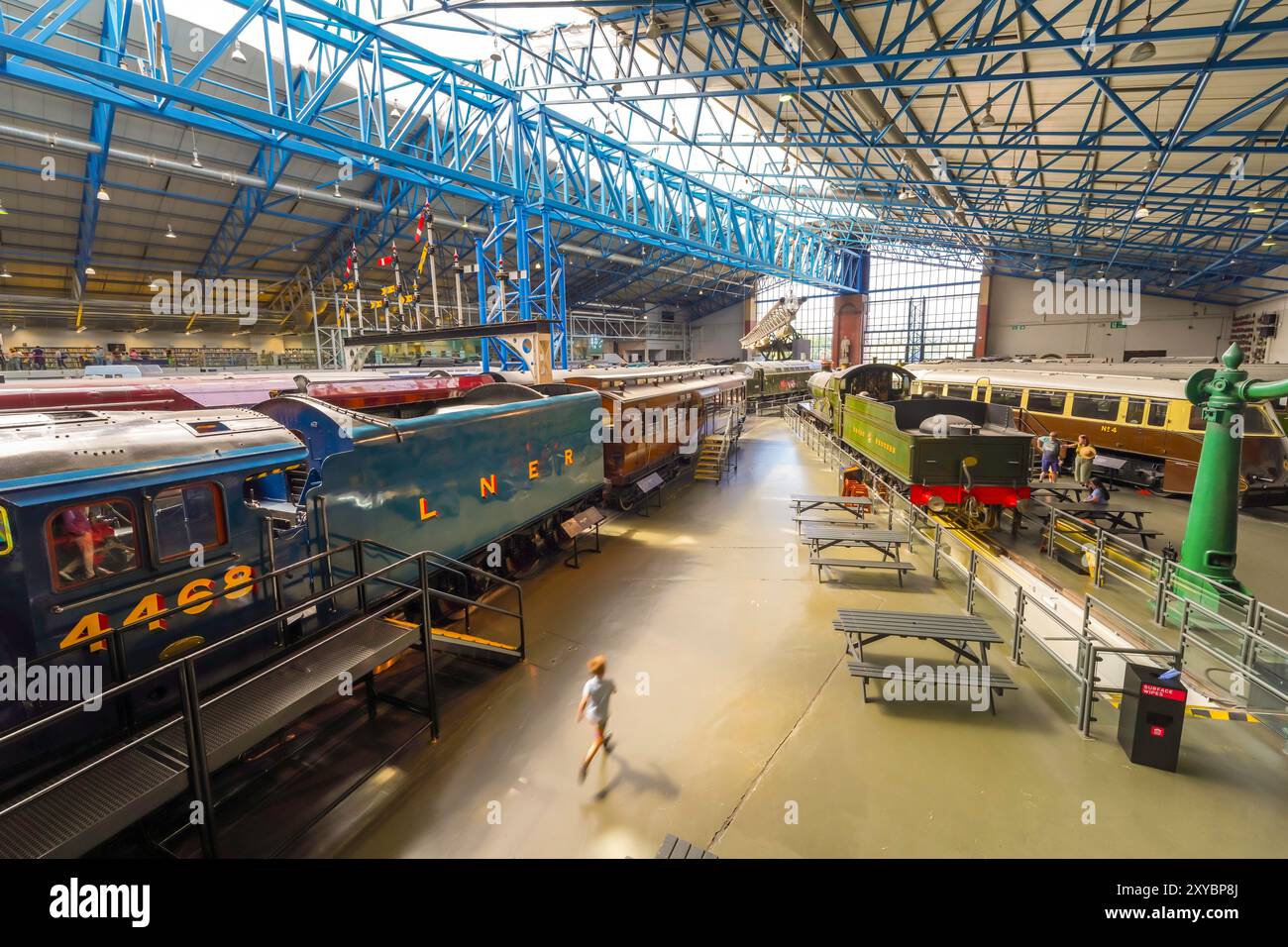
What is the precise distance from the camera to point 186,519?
4.57 m

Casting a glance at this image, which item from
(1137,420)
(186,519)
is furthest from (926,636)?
(1137,420)

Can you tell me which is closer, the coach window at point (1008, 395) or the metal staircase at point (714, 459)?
the metal staircase at point (714, 459)

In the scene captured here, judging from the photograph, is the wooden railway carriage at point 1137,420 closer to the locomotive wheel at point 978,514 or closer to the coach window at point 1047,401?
the coach window at point 1047,401

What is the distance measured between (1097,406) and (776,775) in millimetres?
16518

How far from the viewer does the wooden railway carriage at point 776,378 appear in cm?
3506

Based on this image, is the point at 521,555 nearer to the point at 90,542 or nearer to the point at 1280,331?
the point at 90,542

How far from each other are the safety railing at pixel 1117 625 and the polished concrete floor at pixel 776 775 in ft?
1.29

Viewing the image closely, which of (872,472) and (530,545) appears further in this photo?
(872,472)

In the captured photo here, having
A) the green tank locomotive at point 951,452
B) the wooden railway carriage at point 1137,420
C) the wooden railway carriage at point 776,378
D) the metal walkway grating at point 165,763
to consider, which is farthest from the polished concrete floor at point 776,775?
the wooden railway carriage at point 776,378

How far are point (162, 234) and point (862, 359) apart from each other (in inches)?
1895

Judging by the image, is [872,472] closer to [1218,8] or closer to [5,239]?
[1218,8]

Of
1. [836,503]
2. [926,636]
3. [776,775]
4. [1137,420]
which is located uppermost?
[1137,420]

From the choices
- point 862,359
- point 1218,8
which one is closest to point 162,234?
point 1218,8

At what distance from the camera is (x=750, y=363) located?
117 feet
